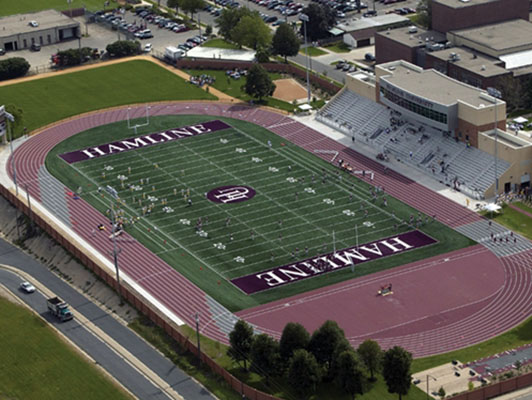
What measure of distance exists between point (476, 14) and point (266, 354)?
97.1 meters

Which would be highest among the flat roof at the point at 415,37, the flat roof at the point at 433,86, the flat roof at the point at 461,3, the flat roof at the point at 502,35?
the flat roof at the point at 461,3

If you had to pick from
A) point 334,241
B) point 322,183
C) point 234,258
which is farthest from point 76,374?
point 322,183

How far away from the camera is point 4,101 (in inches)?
7667

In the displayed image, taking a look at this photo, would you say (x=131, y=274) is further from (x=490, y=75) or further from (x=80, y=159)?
(x=490, y=75)

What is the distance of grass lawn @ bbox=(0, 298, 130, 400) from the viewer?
382 feet

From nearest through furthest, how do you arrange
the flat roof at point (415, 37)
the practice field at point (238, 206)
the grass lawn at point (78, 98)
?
1. the practice field at point (238, 206)
2. the grass lawn at point (78, 98)
3. the flat roof at point (415, 37)

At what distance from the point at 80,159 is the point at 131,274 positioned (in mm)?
37086

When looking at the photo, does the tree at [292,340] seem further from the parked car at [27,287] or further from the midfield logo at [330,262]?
the parked car at [27,287]

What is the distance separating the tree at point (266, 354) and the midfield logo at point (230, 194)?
42680 mm

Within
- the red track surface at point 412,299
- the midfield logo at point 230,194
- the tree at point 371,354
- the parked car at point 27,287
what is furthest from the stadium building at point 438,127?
the parked car at point 27,287

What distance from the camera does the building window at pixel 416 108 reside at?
161750 mm

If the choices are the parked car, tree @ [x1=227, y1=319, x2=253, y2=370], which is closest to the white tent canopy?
tree @ [x1=227, y1=319, x2=253, y2=370]

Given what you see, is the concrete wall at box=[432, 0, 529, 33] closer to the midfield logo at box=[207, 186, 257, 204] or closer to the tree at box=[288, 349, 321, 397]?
the midfield logo at box=[207, 186, 257, 204]

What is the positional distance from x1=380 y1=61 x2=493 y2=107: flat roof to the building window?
150 centimetres
